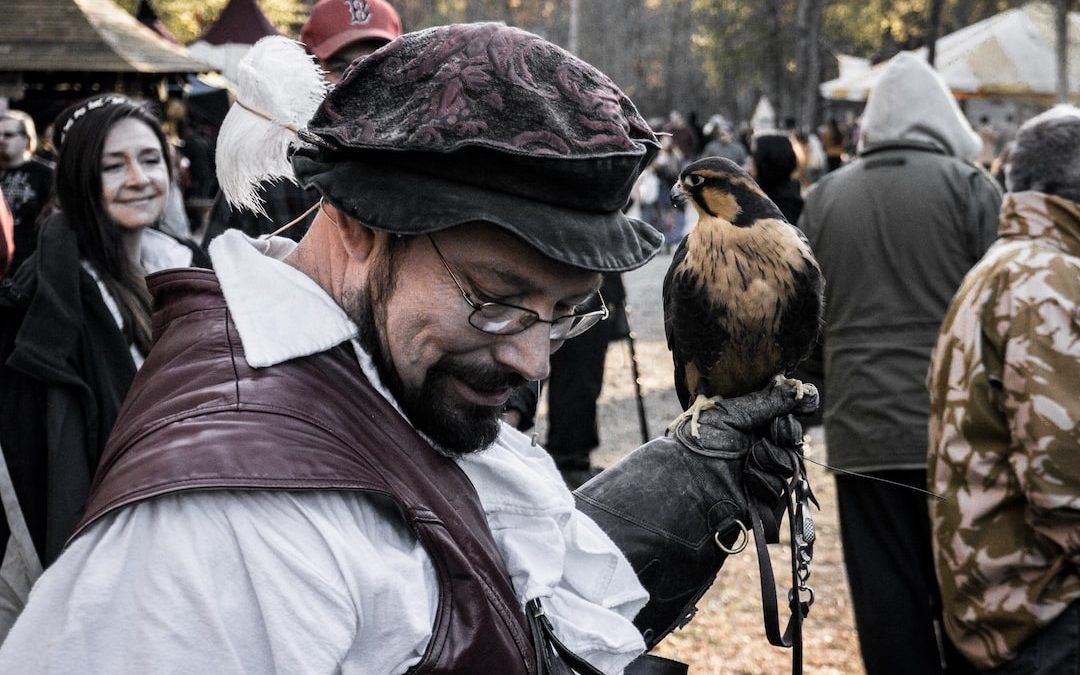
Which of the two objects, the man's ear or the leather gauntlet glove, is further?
the leather gauntlet glove

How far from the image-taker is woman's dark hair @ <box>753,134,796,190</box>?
534 cm

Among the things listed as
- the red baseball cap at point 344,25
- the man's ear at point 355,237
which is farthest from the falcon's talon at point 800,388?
the red baseball cap at point 344,25

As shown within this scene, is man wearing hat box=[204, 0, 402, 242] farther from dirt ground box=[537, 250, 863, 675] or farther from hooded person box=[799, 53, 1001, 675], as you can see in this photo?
dirt ground box=[537, 250, 863, 675]

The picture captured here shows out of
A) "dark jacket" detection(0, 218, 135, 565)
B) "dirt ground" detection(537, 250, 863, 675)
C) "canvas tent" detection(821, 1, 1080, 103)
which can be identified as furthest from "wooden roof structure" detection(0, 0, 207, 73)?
"canvas tent" detection(821, 1, 1080, 103)

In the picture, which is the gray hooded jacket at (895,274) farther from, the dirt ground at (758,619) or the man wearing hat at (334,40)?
the man wearing hat at (334,40)

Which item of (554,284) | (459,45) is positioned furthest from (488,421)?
(459,45)

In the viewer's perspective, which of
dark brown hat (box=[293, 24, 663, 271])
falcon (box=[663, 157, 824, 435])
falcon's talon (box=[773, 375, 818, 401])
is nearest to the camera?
dark brown hat (box=[293, 24, 663, 271])

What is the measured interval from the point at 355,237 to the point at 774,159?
424 centimetres

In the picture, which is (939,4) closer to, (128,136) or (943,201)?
(943,201)

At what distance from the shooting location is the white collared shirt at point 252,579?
44.1 inches

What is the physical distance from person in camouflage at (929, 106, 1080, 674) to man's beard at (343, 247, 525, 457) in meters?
1.91

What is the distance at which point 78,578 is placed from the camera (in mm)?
1146

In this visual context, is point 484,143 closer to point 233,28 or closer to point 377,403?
point 377,403

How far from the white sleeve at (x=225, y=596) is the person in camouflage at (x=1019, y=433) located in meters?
2.11
